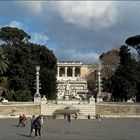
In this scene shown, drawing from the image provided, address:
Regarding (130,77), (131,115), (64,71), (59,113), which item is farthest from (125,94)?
(64,71)

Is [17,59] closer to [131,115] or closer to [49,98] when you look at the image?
[49,98]

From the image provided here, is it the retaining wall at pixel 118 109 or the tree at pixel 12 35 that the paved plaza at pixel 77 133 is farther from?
the tree at pixel 12 35

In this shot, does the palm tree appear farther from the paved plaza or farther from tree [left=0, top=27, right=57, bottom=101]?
the paved plaza

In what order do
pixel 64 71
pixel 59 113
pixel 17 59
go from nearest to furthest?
1. pixel 59 113
2. pixel 17 59
3. pixel 64 71

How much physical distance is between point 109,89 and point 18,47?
16.8 m

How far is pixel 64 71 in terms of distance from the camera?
132000 millimetres

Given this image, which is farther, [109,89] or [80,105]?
[109,89]

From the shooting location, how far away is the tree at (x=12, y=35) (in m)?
93.3

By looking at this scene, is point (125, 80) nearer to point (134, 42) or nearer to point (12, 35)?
point (134, 42)

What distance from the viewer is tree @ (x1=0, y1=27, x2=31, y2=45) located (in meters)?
93.3

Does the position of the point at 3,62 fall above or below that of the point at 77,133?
above

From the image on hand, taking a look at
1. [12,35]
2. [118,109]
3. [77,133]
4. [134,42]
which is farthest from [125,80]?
[77,133]

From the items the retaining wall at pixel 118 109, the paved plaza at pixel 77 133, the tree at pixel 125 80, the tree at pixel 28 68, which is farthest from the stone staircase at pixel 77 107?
the paved plaza at pixel 77 133

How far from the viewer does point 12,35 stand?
93.4 m
